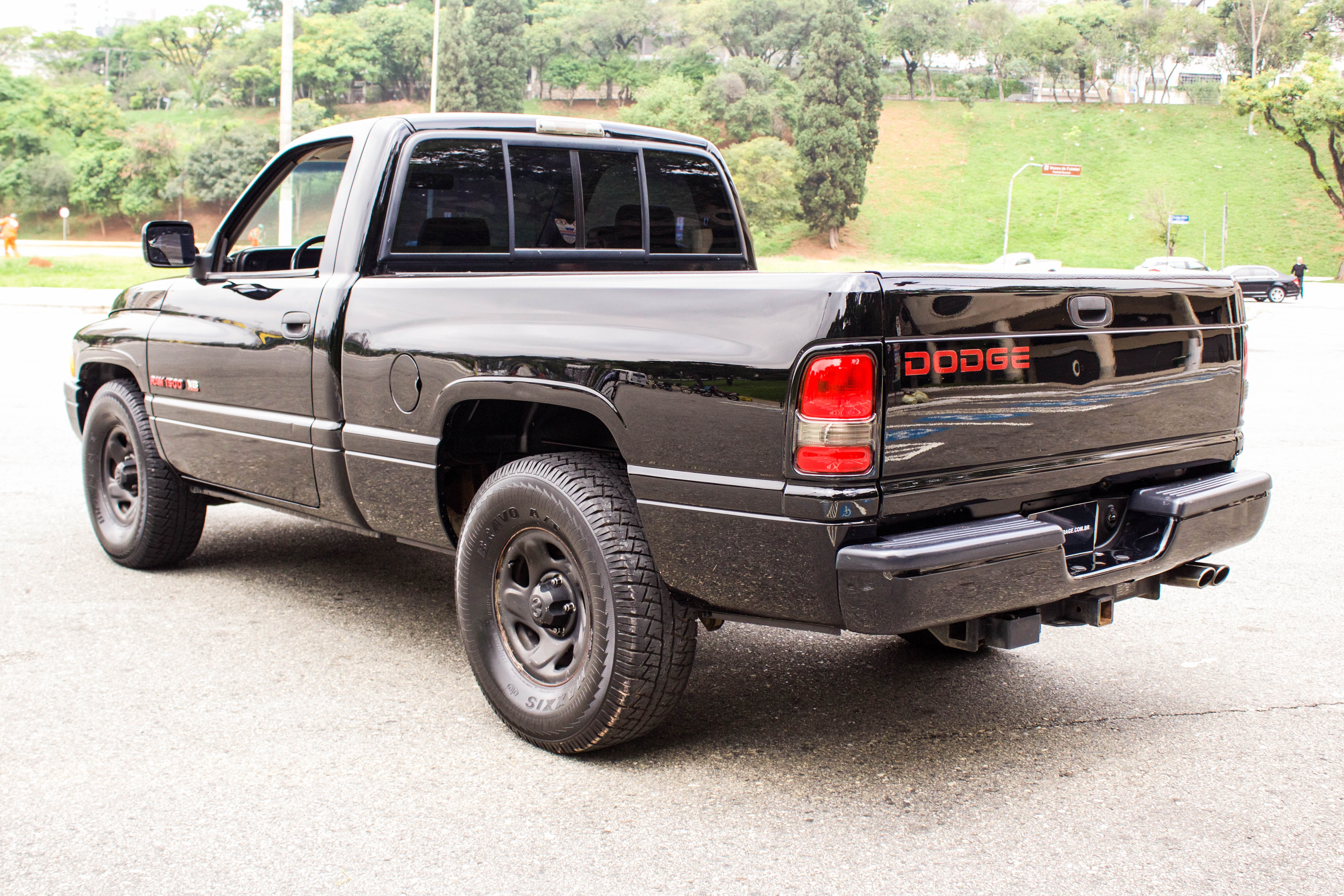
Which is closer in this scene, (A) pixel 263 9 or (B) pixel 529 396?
(B) pixel 529 396

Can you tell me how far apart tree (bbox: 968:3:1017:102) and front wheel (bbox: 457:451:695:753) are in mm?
110941

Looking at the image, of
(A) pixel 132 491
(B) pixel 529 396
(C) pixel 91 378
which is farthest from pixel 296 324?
(C) pixel 91 378

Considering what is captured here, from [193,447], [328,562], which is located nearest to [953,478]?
[193,447]

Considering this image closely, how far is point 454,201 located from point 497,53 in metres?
81.4

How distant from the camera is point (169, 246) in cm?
479

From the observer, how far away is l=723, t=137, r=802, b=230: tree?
68.3m

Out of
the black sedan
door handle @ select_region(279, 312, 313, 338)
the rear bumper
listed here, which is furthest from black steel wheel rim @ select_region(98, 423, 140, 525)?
the black sedan

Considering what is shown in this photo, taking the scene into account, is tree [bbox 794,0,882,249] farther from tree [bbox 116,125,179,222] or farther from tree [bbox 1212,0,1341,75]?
tree [bbox 116,125,179,222]

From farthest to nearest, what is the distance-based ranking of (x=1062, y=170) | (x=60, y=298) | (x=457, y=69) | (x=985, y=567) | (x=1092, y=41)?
(x=1092, y=41)
(x=457, y=69)
(x=1062, y=170)
(x=60, y=298)
(x=985, y=567)

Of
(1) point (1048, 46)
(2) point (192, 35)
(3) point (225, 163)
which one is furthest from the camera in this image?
(2) point (192, 35)

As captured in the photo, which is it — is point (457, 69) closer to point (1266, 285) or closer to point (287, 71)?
point (1266, 285)

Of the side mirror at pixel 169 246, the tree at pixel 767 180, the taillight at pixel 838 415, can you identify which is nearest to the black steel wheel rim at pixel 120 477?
the side mirror at pixel 169 246

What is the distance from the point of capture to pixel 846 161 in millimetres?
69938

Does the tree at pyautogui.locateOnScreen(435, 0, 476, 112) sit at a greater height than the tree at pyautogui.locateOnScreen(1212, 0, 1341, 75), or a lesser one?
lesser
